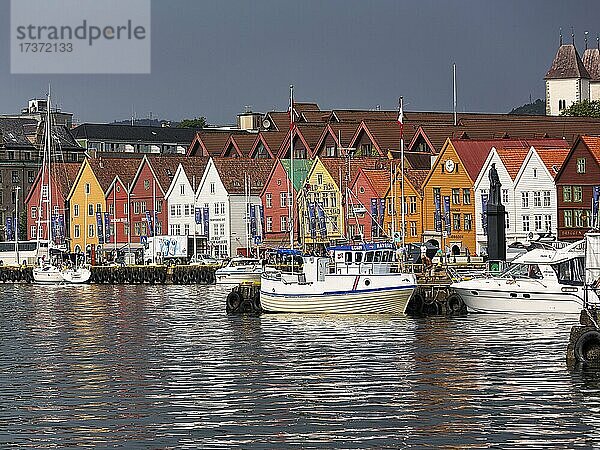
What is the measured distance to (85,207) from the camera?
170 metres

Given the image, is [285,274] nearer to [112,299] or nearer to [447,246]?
[112,299]

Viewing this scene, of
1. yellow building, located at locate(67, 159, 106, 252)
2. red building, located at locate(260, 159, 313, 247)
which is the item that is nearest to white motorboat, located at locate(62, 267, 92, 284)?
red building, located at locate(260, 159, 313, 247)

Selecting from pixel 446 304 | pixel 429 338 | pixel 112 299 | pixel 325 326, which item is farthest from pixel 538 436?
pixel 112 299

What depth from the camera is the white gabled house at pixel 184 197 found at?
151 metres

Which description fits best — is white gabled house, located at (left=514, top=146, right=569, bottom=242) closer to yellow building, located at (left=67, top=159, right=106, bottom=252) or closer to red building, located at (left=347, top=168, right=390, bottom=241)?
red building, located at (left=347, top=168, right=390, bottom=241)

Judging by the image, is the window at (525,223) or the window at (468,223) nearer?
the window at (525,223)

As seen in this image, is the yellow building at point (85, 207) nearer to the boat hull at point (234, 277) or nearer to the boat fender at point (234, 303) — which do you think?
the boat hull at point (234, 277)

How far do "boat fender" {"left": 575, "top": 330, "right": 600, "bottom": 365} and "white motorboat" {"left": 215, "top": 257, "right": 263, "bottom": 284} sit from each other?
63961mm

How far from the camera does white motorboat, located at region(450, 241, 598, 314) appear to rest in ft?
225

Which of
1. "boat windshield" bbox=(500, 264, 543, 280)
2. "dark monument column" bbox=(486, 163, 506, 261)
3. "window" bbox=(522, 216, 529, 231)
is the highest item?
"window" bbox=(522, 216, 529, 231)

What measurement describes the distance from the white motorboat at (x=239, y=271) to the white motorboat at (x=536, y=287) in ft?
132

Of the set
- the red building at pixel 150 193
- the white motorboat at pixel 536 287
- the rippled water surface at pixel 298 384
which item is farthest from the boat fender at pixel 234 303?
the red building at pixel 150 193

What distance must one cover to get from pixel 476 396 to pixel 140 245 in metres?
118

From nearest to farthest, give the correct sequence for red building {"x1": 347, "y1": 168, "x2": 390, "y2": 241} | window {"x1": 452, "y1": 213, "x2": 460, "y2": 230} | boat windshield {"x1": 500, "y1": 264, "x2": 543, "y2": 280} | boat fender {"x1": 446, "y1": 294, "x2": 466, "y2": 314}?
boat windshield {"x1": 500, "y1": 264, "x2": 543, "y2": 280}, boat fender {"x1": 446, "y1": 294, "x2": 466, "y2": 314}, window {"x1": 452, "y1": 213, "x2": 460, "y2": 230}, red building {"x1": 347, "y1": 168, "x2": 390, "y2": 241}
